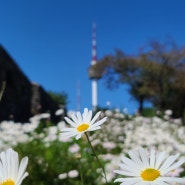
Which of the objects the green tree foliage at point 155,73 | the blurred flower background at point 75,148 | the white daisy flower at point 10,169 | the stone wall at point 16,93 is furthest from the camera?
the green tree foliage at point 155,73

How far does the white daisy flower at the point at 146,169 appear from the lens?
628 mm

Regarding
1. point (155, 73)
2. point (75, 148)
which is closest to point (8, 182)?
point (75, 148)

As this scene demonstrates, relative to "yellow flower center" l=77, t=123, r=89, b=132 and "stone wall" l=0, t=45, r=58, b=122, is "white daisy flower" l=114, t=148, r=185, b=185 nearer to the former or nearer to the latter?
"yellow flower center" l=77, t=123, r=89, b=132

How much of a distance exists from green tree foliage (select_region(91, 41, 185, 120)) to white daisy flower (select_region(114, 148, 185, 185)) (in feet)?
77.1

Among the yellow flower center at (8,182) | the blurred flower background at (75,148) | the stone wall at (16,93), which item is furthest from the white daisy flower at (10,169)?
the stone wall at (16,93)

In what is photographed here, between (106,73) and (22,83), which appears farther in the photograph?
(106,73)

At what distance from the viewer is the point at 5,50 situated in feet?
32.4

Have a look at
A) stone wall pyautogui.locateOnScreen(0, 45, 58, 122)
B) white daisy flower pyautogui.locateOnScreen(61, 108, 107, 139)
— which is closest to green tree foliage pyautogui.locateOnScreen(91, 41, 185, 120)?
stone wall pyautogui.locateOnScreen(0, 45, 58, 122)

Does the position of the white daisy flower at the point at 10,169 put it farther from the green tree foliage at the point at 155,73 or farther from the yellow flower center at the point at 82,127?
the green tree foliage at the point at 155,73

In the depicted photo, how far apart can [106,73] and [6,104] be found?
703 inches

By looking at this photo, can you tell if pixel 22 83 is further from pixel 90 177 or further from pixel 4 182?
pixel 4 182

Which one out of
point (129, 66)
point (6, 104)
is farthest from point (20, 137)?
point (129, 66)

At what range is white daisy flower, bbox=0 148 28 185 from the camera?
1.94 feet

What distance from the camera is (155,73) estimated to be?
25.2 metres
